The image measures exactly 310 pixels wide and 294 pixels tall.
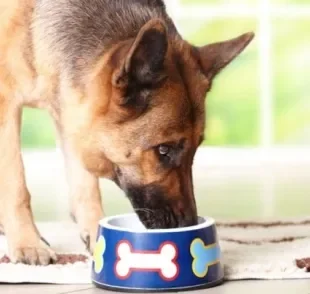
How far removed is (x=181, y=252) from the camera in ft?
5.62

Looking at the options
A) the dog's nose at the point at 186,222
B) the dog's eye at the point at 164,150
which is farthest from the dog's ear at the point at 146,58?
the dog's nose at the point at 186,222

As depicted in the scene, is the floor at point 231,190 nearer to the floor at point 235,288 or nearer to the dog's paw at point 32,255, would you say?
the floor at point 235,288

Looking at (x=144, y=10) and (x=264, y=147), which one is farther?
(x=264, y=147)

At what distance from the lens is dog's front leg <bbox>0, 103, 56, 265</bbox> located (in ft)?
6.77

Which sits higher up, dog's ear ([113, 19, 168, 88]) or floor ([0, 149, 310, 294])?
dog's ear ([113, 19, 168, 88])

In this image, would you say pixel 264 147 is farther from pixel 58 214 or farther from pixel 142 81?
pixel 142 81

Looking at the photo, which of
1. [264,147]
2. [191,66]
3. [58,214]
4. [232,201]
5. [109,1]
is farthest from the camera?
[264,147]

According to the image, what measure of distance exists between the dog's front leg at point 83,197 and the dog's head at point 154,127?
0.30m

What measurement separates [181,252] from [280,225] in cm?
89

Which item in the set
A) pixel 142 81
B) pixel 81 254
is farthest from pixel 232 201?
pixel 142 81

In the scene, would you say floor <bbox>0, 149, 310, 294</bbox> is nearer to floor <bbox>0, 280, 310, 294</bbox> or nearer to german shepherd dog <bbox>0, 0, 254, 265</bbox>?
floor <bbox>0, 280, 310, 294</bbox>

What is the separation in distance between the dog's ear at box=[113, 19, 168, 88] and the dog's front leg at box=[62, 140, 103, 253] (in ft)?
1.41

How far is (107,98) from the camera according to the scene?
194cm

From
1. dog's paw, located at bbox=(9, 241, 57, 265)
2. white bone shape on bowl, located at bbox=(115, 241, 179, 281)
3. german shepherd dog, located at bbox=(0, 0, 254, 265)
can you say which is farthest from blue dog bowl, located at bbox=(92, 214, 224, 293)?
dog's paw, located at bbox=(9, 241, 57, 265)
